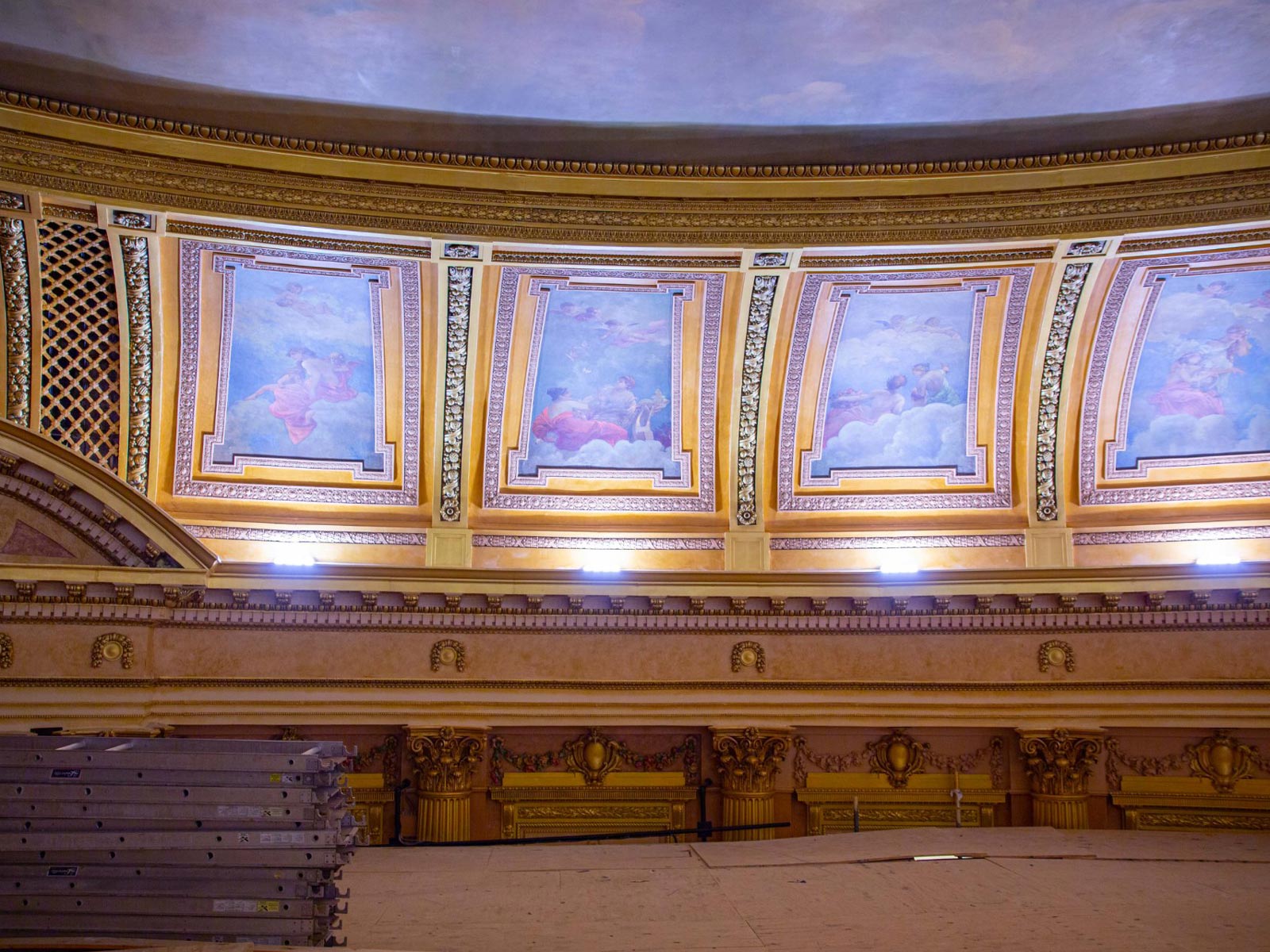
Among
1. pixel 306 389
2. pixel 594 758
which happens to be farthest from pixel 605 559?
pixel 306 389

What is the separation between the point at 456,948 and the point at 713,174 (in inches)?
273

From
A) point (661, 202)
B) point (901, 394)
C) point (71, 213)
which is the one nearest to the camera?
point (71, 213)

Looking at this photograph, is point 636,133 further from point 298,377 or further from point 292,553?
point 292,553

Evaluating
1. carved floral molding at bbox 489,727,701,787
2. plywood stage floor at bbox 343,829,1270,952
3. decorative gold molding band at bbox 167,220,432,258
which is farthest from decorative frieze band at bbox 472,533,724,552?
plywood stage floor at bbox 343,829,1270,952

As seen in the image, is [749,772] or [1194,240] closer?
[1194,240]

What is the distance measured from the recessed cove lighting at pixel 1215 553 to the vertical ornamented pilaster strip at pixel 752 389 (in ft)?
15.1

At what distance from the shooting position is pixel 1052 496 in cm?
1138

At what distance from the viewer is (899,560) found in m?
11.4

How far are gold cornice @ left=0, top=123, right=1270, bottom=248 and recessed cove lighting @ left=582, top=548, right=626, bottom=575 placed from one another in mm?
3298

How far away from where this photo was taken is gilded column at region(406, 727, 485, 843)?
10.1 metres

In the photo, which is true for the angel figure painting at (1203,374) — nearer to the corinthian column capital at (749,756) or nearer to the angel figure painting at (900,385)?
the angel figure painting at (900,385)

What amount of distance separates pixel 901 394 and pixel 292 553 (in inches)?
262

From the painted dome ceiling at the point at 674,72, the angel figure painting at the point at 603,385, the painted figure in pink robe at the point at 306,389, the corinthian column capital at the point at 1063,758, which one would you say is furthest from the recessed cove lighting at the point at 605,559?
the corinthian column capital at the point at 1063,758

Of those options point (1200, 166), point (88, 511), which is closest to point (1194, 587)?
point (1200, 166)
